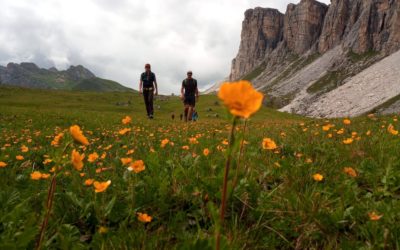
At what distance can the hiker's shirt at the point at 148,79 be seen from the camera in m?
17.9

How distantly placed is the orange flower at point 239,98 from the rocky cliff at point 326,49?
78.6 metres

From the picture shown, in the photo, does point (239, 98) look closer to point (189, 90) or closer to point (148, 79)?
point (189, 90)

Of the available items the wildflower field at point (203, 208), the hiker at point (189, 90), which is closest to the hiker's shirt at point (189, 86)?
the hiker at point (189, 90)

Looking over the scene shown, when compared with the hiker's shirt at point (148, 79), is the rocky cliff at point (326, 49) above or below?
above

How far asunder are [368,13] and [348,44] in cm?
1395

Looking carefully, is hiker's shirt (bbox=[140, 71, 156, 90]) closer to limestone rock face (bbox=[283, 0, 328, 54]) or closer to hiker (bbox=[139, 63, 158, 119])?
hiker (bbox=[139, 63, 158, 119])

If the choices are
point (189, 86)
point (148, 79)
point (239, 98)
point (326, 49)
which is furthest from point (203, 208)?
point (326, 49)

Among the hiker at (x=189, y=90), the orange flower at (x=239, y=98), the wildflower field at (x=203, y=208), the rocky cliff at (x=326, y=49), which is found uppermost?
the rocky cliff at (x=326, y=49)

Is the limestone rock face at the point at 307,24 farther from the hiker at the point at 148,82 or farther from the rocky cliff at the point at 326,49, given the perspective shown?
the hiker at the point at 148,82

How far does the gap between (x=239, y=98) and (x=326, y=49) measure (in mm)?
164894

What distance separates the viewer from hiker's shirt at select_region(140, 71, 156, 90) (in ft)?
58.6

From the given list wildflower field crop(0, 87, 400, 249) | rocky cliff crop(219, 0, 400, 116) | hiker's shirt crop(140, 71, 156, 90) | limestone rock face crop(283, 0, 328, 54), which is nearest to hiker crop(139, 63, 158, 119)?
hiker's shirt crop(140, 71, 156, 90)

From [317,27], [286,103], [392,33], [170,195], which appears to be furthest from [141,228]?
[317,27]

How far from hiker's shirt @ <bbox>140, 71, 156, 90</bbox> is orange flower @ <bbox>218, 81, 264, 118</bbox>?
1716cm
